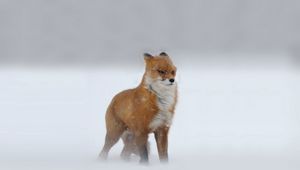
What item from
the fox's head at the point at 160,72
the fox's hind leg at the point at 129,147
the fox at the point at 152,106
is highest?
the fox's head at the point at 160,72

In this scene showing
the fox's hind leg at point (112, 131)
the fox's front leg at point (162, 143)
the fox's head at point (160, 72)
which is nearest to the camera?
the fox's head at point (160, 72)

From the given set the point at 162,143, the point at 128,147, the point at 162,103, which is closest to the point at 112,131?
the point at 128,147

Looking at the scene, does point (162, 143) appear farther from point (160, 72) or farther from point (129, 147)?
point (160, 72)

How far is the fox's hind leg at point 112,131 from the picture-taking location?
20.3ft

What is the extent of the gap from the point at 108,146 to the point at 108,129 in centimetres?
17

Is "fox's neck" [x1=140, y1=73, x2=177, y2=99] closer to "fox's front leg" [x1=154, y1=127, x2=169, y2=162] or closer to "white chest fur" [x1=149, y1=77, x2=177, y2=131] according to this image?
"white chest fur" [x1=149, y1=77, x2=177, y2=131]

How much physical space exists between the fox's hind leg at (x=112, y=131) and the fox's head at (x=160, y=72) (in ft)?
1.77

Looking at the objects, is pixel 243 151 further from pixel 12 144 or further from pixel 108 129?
pixel 12 144

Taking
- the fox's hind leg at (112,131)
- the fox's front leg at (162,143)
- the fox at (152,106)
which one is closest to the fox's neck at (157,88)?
the fox at (152,106)

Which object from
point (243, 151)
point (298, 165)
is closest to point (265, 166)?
point (298, 165)

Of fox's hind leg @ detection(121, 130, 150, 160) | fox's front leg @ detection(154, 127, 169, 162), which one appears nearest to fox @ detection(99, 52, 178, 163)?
fox's front leg @ detection(154, 127, 169, 162)

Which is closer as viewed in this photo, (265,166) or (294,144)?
(265,166)

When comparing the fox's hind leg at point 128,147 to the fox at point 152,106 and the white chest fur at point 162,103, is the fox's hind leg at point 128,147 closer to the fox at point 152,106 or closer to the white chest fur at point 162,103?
the fox at point 152,106

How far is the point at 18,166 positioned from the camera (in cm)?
571
